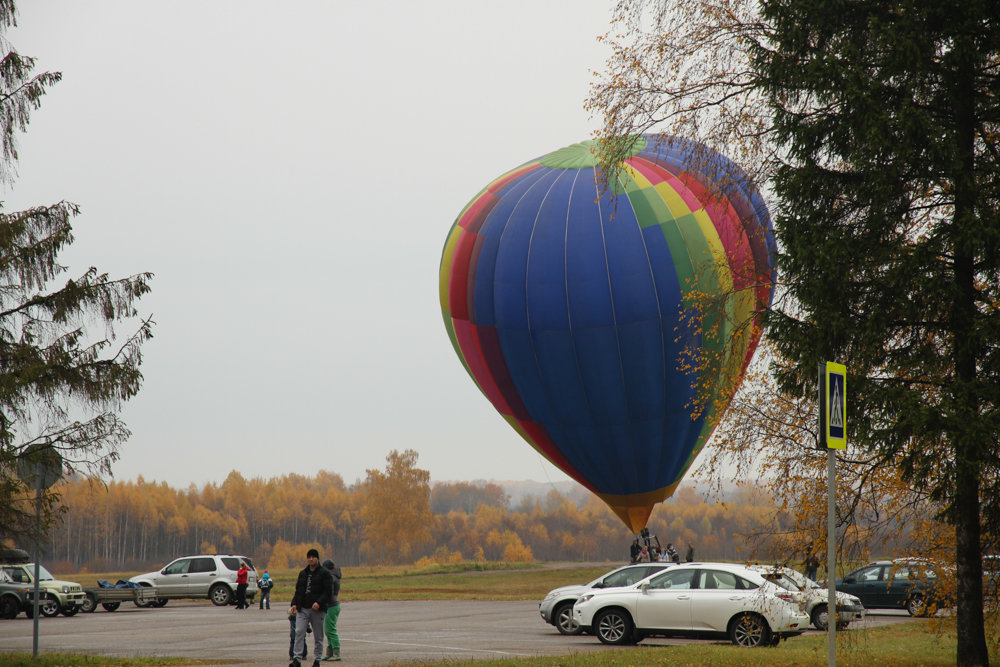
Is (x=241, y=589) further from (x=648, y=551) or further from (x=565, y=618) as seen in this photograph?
(x=565, y=618)

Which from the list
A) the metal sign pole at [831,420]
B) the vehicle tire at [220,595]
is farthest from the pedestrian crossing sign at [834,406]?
the vehicle tire at [220,595]

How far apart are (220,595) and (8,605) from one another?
7334 millimetres

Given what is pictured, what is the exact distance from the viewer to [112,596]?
3475 cm

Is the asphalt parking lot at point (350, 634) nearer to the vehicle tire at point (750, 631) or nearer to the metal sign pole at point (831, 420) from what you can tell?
the vehicle tire at point (750, 631)

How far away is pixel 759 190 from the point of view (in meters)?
15.2

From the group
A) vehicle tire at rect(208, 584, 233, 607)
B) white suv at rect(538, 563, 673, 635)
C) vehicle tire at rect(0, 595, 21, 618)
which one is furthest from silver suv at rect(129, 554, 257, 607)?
white suv at rect(538, 563, 673, 635)

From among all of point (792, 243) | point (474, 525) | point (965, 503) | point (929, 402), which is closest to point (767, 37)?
point (792, 243)

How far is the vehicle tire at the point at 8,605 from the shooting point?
3141 centimetres

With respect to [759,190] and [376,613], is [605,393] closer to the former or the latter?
[376,613]

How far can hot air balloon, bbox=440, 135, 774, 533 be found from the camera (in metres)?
29.8

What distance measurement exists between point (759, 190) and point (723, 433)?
365 centimetres

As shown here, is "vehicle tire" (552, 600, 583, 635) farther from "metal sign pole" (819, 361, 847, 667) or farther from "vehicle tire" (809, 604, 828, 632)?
"metal sign pole" (819, 361, 847, 667)

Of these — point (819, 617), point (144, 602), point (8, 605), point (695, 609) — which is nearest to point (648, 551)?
point (819, 617)

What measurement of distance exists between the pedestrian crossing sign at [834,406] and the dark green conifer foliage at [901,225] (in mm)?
2475
